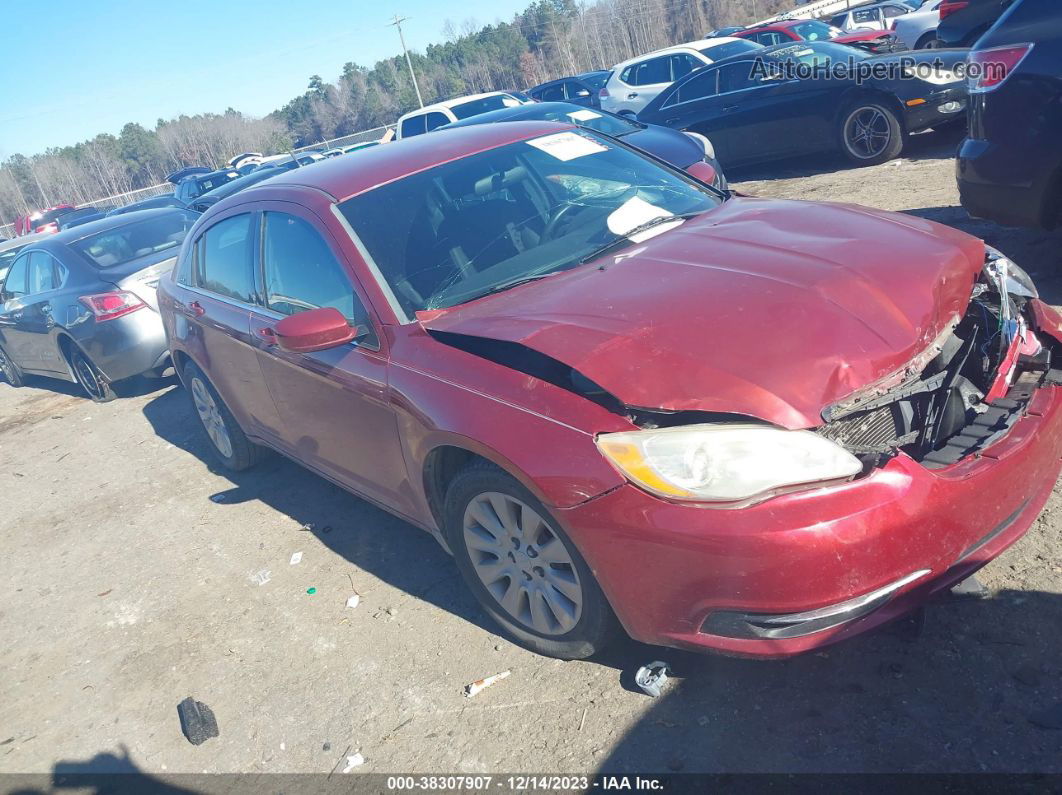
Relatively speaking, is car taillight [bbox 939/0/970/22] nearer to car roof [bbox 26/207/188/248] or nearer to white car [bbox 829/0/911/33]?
car roof [bbox 26/207/188/248]

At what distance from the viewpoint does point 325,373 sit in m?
3.68

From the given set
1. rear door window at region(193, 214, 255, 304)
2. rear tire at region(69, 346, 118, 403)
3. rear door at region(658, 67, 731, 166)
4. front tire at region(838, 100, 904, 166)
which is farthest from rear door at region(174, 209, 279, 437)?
rear door at region(658, 67, 731, 166)

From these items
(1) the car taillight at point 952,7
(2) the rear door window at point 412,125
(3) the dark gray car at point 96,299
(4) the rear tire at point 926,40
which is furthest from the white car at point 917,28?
(3) the dark gray car at point 96,299

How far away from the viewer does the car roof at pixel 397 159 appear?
152 inches

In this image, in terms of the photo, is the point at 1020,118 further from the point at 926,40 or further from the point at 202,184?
the point at 202,184

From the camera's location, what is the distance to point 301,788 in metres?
2.88

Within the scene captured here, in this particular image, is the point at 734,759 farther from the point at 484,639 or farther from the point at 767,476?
the point at 484,639

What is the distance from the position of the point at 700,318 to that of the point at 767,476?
0.62 metres

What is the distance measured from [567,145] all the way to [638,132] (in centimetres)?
508

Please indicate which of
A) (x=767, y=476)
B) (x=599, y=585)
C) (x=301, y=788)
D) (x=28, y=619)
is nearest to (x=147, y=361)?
(x=28, y=619)

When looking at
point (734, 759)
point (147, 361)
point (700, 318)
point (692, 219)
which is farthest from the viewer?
point (147, 361)

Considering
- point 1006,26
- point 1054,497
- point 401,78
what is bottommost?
point 1054,497

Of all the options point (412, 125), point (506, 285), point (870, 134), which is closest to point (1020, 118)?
point (506, 285)

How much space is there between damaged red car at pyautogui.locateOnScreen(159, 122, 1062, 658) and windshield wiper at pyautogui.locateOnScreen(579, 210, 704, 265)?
0.02 m
